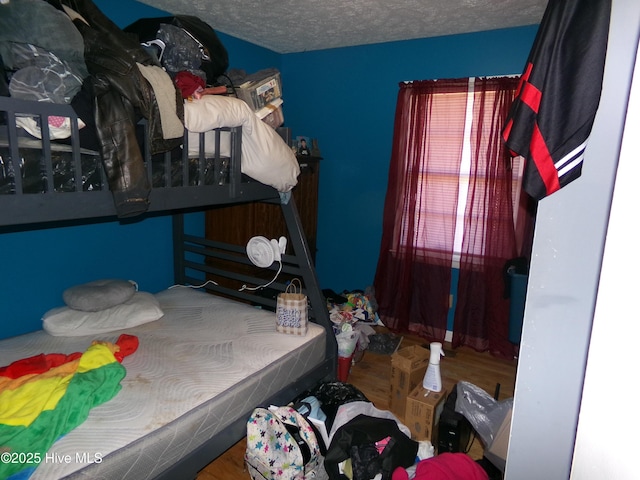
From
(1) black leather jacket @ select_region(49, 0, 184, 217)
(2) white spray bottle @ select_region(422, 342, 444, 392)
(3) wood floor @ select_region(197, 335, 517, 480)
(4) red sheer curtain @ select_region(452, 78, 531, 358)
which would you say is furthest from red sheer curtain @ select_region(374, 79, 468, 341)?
(1) black leather jacket @ select_region(49, 0, 184, 217)

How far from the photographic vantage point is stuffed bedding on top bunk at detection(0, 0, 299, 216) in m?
1.27

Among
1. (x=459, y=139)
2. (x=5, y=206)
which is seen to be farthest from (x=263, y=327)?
(x=459, y=139)

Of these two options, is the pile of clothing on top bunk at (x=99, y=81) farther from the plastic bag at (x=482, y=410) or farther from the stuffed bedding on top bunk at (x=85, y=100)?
the plastic bag at (x=482, y=410)

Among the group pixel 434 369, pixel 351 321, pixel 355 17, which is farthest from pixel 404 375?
pixel 355 17

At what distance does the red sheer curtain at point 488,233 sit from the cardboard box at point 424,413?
46.0 inches

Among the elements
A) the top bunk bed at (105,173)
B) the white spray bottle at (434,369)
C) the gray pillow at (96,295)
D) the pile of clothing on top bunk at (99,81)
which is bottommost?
the white spray bottle at (434,369)

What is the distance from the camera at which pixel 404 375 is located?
231 centimetres

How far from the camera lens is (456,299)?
3281 millimetres

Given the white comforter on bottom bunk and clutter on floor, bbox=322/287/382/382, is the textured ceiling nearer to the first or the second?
the white comforter on bottom bunk

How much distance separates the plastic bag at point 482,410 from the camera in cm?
189

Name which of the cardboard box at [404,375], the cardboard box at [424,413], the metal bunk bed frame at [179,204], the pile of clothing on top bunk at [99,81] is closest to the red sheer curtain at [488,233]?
the cardboard box at [404,375]

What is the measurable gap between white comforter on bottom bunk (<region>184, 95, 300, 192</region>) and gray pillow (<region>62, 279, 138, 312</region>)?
42.6 inches

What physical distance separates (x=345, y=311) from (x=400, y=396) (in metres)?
0.81

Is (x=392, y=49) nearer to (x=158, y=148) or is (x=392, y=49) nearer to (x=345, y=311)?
(x=345, y=311)
